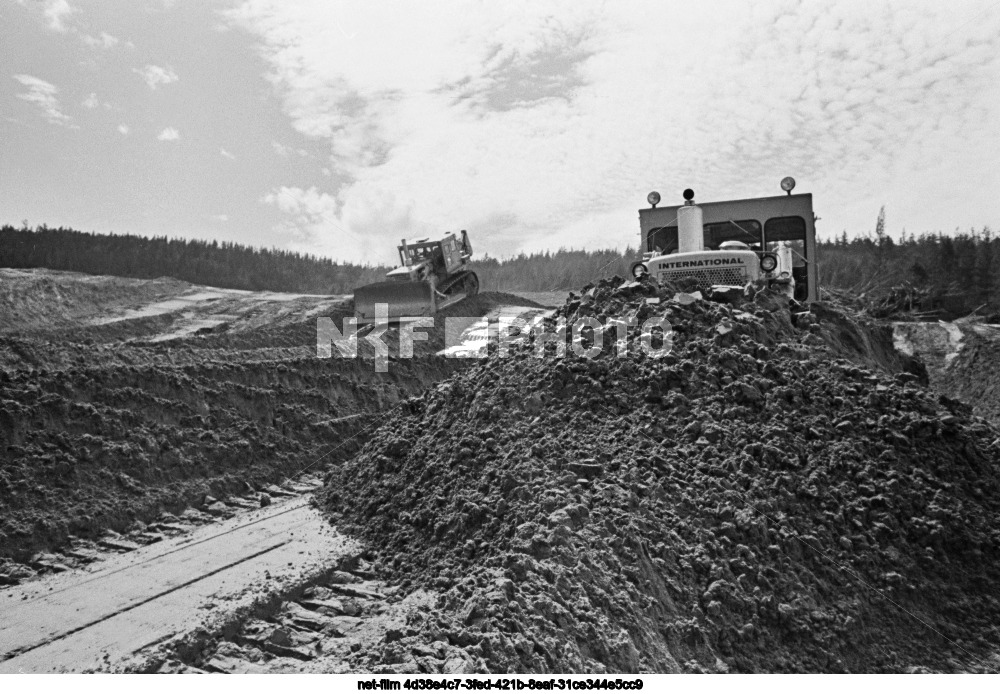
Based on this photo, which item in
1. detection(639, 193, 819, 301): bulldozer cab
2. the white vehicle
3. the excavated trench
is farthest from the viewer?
detection(639, 193, 819, 301): bulldozer cab

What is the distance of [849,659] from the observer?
14.9ft

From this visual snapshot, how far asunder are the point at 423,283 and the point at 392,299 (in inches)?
27.6

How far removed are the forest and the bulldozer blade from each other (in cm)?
842

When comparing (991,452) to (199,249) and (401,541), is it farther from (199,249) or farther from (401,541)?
(199,249)

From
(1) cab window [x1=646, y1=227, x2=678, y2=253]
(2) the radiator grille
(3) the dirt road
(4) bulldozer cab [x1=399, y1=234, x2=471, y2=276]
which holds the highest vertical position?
(4) bulldozer cab [x1=399, y1=234, x2=471, y2=276]

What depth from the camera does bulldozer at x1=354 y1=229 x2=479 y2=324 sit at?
15.3 metres

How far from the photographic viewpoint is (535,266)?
124 ft

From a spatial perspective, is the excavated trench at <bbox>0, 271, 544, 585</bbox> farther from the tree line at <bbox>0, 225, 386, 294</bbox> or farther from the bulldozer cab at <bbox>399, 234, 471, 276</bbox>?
the tree line at <bbox>0, 225, 386, 294</bbox>

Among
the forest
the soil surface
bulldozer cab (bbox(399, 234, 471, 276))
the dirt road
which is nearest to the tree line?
the forest

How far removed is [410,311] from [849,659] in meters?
11.8

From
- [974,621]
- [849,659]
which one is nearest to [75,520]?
[849,659]

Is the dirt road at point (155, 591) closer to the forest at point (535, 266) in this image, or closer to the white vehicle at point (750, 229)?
the white vehicle at point (750, 229)

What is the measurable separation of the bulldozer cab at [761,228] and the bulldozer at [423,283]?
21.3 feet

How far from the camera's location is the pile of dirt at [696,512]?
Result: 442 centimetres
